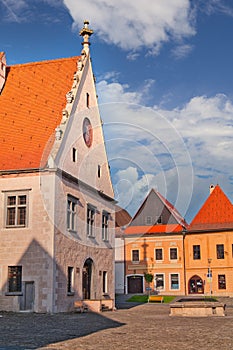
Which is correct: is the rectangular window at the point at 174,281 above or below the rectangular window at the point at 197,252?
below

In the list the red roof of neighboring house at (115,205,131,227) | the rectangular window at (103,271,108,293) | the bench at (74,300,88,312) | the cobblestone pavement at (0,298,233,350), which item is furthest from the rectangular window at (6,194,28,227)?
the red roof of neighboring house at (115,205,131,227)

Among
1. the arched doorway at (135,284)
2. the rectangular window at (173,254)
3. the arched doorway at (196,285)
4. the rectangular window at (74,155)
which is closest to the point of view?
the rectangular window at (74,155)

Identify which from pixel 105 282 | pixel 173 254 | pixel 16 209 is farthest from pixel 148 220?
pixel 16 209

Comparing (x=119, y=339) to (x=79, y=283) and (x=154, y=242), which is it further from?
(x=154, y=242)

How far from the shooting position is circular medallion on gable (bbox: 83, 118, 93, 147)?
3212 cm

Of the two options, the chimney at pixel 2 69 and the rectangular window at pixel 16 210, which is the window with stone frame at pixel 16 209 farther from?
the chimney at pixel 2 69

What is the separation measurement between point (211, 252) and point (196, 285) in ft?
13.1

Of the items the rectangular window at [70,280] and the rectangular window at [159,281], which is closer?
the rectangular window at [70,280]

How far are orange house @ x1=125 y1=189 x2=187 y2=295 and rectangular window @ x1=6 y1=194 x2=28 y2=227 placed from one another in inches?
1253

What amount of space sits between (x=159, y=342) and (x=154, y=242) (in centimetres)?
4442

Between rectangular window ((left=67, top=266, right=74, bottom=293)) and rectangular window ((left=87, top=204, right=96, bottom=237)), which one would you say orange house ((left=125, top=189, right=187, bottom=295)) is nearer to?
rectangular window ((left=87, top=204, right=96, bottom=237))

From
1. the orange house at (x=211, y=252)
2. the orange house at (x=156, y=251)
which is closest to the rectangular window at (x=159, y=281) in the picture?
the orange house at (x=156, y=251)

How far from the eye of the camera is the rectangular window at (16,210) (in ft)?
88.2

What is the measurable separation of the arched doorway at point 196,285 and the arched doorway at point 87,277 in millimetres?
25196
